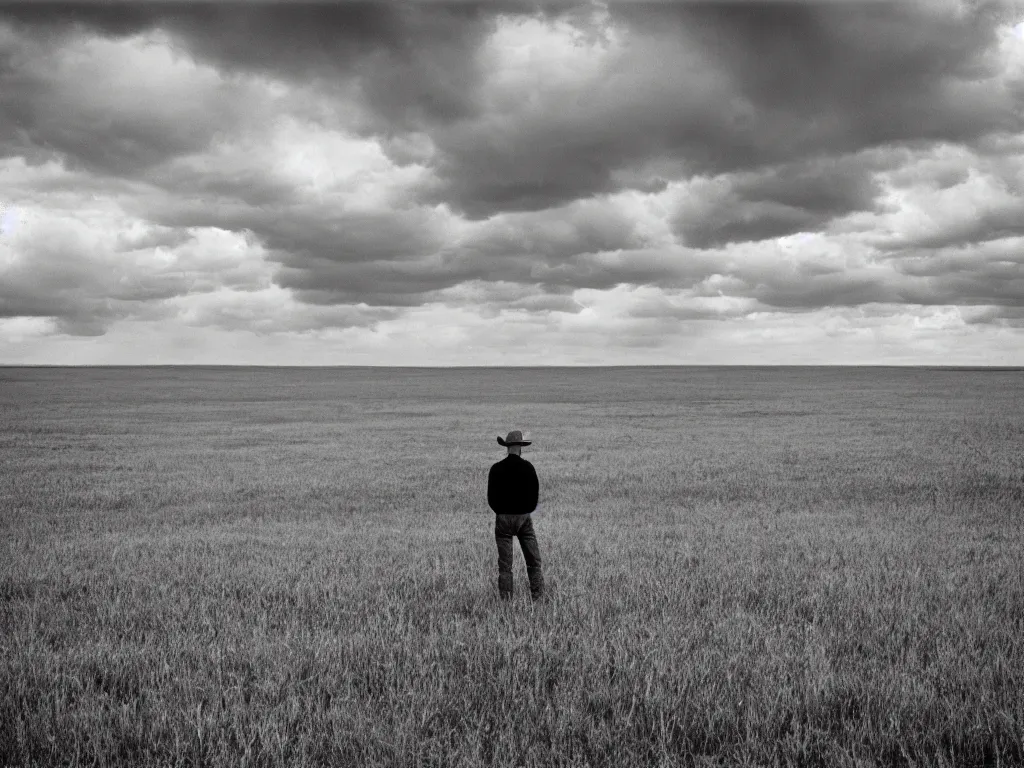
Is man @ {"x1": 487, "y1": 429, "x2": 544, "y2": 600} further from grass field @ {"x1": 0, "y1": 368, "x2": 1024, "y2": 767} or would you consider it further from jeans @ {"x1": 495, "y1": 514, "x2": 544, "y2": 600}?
grass field @ {"x1": 0, "y1": 368, "x2": 1024, "y2": 767}

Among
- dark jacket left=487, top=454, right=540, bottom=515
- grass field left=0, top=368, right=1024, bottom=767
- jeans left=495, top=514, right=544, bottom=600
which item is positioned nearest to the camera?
grass field left=0, top=368, right=1024, bottom=767

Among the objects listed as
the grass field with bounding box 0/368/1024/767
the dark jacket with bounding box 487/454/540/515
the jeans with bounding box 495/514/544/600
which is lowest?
the grass field with bounding box 0/368/1024/767

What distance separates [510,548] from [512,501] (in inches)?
28.5

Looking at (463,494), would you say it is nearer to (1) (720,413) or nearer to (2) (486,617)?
(2) (486,617)

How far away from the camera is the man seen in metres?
7.70

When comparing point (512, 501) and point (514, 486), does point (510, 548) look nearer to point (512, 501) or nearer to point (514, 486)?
point (512, 501)

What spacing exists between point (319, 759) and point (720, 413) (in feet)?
179

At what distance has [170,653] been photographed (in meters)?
6.43

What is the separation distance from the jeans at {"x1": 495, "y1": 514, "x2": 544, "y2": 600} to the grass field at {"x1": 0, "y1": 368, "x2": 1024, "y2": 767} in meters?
0.42

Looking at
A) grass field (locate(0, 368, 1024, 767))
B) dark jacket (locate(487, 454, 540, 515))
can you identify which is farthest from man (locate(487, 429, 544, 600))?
grass field (locate(0, 368, 1024, 767))

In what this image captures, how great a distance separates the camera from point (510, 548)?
318 inches

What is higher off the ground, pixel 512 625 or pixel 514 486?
pixel 514 486

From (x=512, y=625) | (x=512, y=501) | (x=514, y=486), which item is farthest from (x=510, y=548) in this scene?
(x=512, y=625)

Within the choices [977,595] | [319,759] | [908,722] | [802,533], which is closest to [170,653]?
[319,759]
